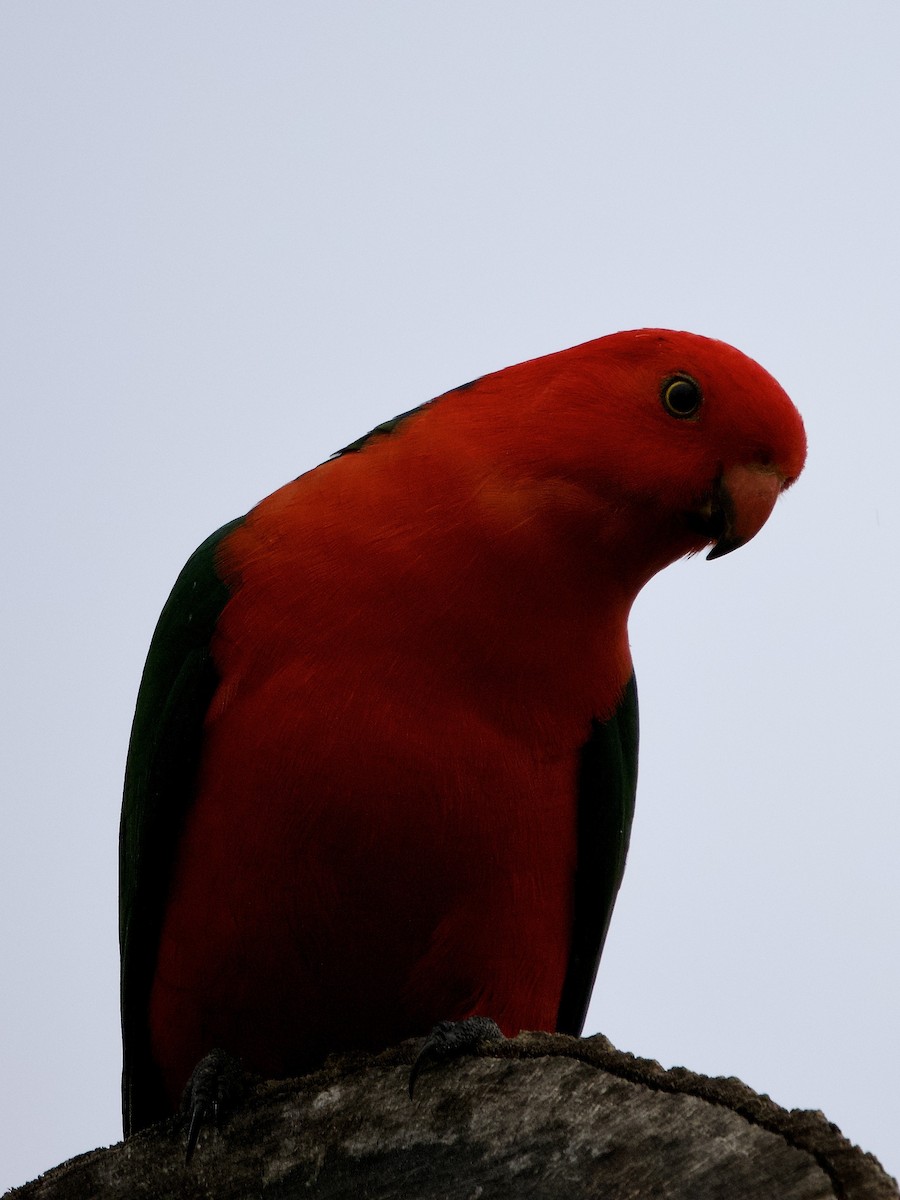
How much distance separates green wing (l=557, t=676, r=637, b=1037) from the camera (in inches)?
173

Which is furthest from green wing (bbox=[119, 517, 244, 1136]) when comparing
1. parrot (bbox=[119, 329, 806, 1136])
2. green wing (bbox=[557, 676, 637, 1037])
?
green wing (bbox=[557, 676, 637, 1037])

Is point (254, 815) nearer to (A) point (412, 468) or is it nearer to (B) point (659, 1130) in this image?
(A) point (412, 468)

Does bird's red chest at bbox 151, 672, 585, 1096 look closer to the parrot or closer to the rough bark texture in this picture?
the parrot

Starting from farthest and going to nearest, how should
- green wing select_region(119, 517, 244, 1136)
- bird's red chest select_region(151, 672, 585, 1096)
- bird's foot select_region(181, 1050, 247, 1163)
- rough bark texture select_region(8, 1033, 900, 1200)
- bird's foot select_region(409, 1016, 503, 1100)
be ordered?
green wing select_region(119, 517, 244, 1136) < bird's red chest select_region(151, 672, 585, 1096) < bird's foot select_region(181, 1050, 247, 1163) < bird's foot select_region(409, 1016, 503, 1100) < rough bark texture select_region(8, 1033, 900, 1200)

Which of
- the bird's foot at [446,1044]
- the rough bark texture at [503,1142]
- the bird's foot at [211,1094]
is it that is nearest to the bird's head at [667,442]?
the bird's foot at [446,1044]

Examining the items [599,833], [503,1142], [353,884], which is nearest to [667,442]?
[599,833]

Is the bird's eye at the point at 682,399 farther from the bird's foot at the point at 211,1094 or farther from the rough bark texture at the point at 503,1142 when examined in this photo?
the bird's foot at the point at 211,1094

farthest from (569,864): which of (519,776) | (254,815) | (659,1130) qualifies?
(659,1130)

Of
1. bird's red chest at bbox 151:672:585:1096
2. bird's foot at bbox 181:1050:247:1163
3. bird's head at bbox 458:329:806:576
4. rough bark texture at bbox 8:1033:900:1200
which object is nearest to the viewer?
rough bark texture at bbox 8:1033:900:1200

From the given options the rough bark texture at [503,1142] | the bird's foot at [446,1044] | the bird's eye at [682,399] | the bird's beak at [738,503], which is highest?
the bird's eye at [682,399]

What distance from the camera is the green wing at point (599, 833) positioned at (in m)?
4.38

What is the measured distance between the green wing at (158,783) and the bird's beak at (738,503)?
4.92ft

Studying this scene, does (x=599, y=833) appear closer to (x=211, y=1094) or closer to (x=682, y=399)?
(x=682, y=399)

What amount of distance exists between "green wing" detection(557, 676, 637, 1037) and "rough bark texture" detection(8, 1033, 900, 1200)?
4.63 feet
